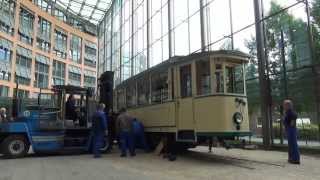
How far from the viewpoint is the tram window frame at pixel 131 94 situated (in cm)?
1523

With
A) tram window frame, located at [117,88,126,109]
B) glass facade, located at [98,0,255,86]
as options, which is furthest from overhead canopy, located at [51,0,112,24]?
tram window frame, located at [117,88,126,109]

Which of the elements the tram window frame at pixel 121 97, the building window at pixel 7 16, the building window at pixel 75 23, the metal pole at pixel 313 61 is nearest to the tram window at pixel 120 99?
the tram window frame at pixel 121 97

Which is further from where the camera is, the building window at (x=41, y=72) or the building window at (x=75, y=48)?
the building window at (x=75, y=48)

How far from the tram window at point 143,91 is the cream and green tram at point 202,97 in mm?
876

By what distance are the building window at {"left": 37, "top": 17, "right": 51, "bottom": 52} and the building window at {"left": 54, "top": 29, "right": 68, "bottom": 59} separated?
1886 millimetres

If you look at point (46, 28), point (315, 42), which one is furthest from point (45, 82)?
point (315, 42)

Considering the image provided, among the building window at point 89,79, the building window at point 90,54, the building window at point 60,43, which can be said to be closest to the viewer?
the building window at point 60,43

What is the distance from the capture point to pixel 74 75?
60750mm

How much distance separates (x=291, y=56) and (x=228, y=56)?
4875 millimetres

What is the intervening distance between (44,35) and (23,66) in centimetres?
762

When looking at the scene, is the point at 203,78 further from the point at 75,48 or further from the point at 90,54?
the point at 90,54

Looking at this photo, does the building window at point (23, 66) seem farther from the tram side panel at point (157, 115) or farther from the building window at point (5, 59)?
the tram side panel at point (157, 115)

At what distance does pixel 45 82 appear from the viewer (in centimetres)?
5331

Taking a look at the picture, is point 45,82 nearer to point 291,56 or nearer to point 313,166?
point 291,56
